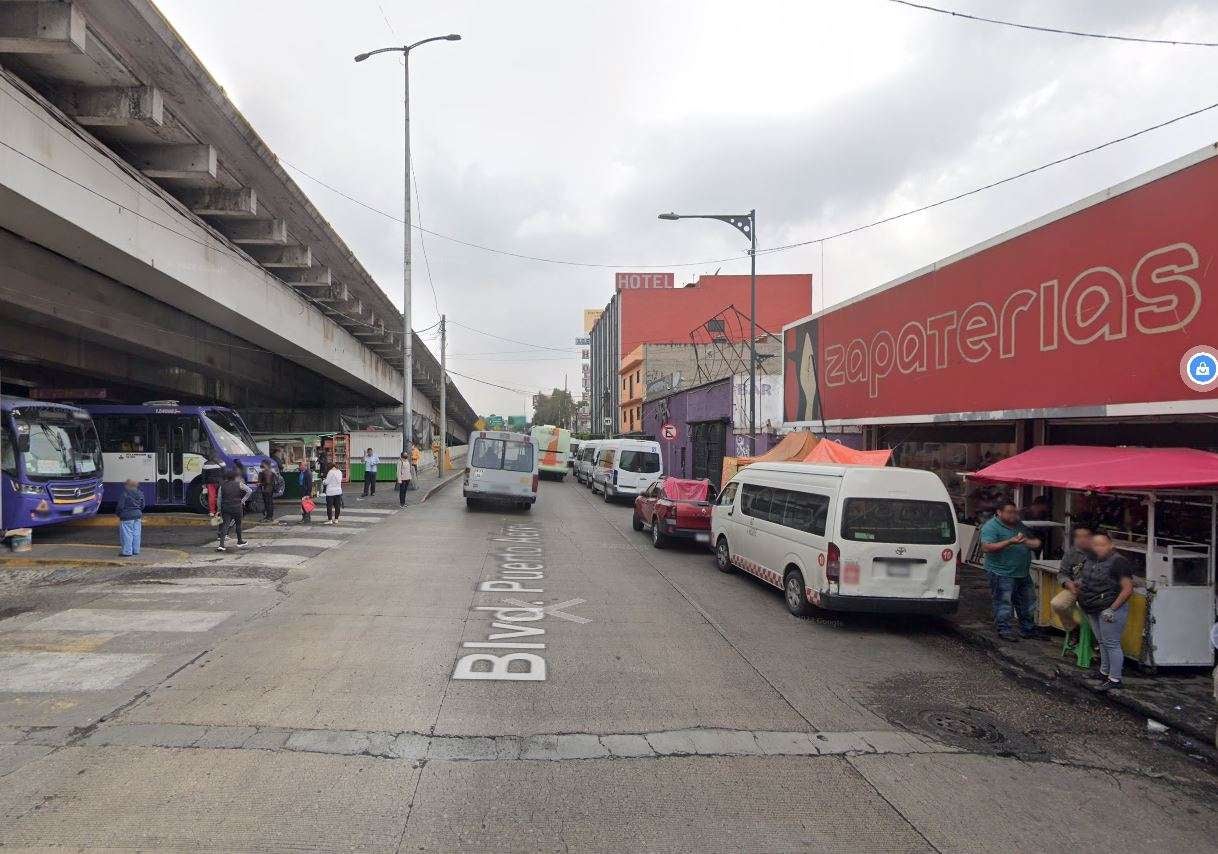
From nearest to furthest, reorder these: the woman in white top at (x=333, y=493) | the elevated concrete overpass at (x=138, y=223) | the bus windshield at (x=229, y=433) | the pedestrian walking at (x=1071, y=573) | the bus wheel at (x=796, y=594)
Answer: the pedestrian walking at (x=1071, y=573) → the bus wheel at (x=796, y=594) → the elevated concrete overpass at (x=138, y=223) → the woman in white top at (x=333, y=493) → the bus windshield at (x=229, y=433)

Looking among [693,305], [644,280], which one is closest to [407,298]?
[693,305]

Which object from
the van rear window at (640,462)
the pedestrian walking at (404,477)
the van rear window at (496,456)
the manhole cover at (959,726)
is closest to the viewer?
the manhole cover at (959,726)

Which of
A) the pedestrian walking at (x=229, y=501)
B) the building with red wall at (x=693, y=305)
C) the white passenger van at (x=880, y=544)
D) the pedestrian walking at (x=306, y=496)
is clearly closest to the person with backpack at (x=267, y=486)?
the pedestrian walking at (x=306, y=496)

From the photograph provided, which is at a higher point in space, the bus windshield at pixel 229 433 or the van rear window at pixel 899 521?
the bus windshield at pixel 229 433

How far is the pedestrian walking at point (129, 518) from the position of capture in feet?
40.4

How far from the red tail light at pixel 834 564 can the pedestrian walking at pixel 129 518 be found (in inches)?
432

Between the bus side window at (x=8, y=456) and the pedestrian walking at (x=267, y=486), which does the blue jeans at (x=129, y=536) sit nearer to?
the bus side window at (x=8, y=456)

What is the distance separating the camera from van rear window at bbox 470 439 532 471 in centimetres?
2173

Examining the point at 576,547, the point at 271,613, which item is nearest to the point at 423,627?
the point at 271,613

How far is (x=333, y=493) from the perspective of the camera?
1770 cm

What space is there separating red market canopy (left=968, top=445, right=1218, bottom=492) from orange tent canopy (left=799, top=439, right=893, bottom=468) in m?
3.36

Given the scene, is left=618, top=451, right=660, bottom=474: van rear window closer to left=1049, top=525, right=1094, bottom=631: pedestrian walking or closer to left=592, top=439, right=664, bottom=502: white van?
left=592, top=439, right=664, bottom=502: white van

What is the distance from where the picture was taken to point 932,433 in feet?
47.0

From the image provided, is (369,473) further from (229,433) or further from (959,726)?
(959,726)
